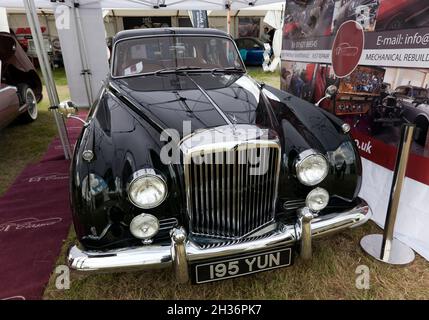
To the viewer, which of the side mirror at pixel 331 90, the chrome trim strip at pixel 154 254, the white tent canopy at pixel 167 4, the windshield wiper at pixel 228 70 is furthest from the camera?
the white tent canopy at pixel 167 4

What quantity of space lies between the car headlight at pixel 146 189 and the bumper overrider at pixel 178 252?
0.70 feet

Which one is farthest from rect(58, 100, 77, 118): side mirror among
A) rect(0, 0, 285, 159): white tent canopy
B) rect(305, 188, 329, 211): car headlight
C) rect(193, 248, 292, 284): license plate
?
rect(0, 0, 285, 159): white tent canopy

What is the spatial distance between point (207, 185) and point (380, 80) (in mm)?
2121

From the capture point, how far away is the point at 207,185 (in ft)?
5.84

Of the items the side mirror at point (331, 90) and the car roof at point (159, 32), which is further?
the car roof at point (159, 32)

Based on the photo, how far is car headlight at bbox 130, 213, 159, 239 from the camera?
1.71m

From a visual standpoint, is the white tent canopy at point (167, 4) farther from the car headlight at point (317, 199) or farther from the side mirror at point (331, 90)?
→ the car headlight at point (317, 199)

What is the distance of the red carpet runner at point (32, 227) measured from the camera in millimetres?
2234

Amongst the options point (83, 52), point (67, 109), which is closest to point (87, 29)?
point (83, 52)

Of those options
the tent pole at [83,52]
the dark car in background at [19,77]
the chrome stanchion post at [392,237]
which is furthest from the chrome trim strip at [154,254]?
the tent pole at [83,52]

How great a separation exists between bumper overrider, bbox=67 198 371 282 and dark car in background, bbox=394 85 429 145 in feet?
4.44

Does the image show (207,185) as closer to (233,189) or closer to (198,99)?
(233,189)

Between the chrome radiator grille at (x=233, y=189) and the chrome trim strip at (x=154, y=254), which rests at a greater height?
the chrome radiator grille at (x=233, y=189)

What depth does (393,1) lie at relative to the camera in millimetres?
2639
